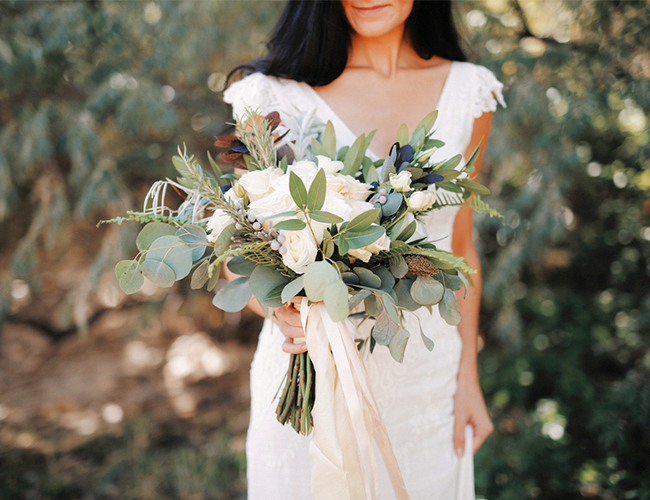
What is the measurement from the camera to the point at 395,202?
0.83 m

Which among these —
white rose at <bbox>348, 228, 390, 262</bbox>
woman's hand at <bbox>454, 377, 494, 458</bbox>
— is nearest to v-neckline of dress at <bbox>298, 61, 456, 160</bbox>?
white rose at <bbox>348, 228, 390, 262</bbox>

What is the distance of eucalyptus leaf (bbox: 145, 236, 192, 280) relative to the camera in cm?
78

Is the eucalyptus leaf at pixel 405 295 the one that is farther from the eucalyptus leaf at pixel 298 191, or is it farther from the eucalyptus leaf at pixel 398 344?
the eucalyptus leaf at pixel 298 191

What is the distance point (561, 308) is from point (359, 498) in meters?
2.51

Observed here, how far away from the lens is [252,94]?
1.19m

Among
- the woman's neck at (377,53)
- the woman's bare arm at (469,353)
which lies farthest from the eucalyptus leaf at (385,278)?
the woman's neck at (377,53)

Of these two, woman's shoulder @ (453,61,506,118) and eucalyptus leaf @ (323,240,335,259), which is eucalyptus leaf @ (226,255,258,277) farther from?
woman's shoulder @ (453,61,506,118)

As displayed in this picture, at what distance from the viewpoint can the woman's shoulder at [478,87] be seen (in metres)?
1.31

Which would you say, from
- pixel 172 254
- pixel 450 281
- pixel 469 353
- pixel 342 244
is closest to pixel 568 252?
pixel 469 353

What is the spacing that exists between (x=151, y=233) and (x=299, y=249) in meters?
0.28

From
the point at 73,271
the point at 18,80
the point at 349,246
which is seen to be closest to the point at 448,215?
the point at 349,246

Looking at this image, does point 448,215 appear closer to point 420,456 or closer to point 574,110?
point 420,456

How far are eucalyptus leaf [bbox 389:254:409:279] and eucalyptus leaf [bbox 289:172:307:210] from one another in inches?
8.0

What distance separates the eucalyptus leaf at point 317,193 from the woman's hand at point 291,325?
10.7 inches
